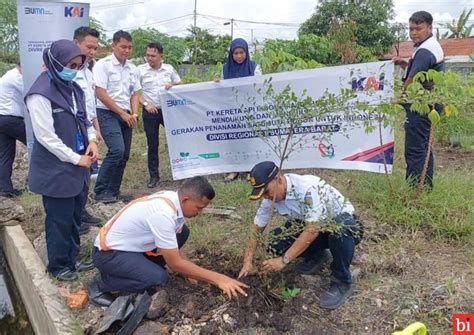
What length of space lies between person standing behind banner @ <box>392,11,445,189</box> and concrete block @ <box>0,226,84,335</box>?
314cm

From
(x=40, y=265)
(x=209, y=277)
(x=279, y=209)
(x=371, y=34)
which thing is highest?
(x=371, y=34)

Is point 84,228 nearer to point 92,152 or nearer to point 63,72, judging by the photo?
point 92,152

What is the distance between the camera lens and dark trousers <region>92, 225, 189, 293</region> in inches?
122

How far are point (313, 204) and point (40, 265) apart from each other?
85.6 inches

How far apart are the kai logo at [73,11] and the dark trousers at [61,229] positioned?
2192mm

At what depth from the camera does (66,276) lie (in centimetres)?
351

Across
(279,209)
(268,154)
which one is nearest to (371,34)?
(268,154)

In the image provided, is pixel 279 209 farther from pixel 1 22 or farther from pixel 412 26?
pixel 1 22

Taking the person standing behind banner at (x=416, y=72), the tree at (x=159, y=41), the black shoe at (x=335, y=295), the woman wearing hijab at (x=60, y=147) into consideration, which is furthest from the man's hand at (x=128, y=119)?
the tree at (x=159, y=41)

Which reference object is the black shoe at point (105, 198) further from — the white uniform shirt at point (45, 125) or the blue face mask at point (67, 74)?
the blue face mask at point (67, 74)

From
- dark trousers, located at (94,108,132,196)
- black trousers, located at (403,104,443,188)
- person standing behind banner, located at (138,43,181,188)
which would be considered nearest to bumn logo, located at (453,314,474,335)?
black trousers, located at (403,104,443,188)

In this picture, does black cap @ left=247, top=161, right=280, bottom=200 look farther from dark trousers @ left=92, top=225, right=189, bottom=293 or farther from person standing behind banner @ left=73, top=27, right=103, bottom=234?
person standing behind banner @ left=73, top=27, right=103, bottom=234

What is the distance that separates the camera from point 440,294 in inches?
120

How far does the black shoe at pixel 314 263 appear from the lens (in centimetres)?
339
